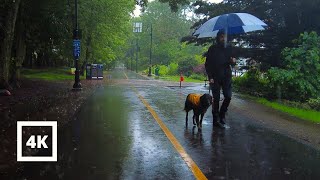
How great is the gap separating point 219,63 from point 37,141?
474 centimetres

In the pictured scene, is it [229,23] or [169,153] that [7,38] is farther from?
[169,153]

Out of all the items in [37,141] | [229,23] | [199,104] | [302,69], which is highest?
[229,23]

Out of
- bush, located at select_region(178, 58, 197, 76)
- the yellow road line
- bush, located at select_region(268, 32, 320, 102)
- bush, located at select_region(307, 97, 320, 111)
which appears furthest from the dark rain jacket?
bush, located at select_region(178, 58, 197, 76)

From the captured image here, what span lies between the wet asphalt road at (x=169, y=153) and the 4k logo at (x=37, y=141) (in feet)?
0.69

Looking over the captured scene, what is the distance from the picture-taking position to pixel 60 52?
140 feet

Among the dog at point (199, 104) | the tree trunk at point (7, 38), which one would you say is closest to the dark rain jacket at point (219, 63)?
the dog at point (199, 104)

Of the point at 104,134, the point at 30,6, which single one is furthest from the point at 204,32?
the point at 30,6

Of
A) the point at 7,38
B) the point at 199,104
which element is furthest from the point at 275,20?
the point at 199,104

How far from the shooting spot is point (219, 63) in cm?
993

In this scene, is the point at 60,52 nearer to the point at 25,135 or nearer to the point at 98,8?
the point at 98,8

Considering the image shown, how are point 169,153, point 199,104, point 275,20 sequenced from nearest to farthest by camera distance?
point 169,153, point 199,104, point 275,20

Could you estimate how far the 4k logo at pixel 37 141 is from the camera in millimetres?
6691

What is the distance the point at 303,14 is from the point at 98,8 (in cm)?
2502

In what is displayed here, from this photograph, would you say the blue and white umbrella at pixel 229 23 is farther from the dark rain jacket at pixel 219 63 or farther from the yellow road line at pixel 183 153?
the yellow road line at pixel 183 153
